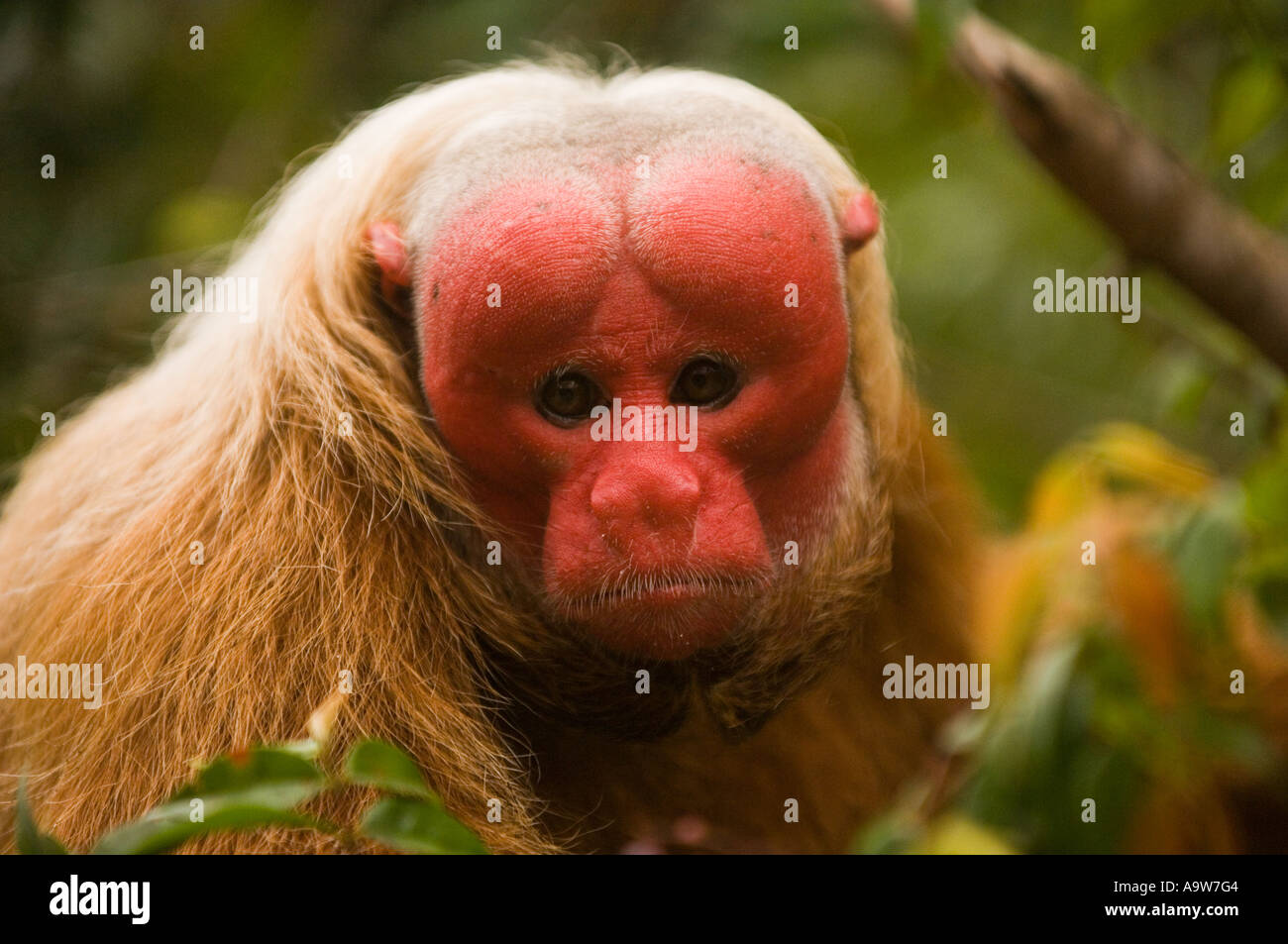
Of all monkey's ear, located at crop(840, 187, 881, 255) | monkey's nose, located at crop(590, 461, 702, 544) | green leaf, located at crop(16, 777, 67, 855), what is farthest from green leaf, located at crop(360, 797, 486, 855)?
monkey's ear, located at crop(840, 187, 881, 255)

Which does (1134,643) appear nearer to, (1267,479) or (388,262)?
(1267,479)

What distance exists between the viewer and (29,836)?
1.70 m

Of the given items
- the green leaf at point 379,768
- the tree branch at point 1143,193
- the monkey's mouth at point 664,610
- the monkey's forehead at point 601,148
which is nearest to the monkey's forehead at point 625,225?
the monkey's forehead at point 601,148

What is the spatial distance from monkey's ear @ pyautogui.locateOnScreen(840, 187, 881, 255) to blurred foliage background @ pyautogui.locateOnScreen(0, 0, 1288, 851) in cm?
28

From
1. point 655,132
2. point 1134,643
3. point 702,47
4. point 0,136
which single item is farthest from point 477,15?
point 1134,643

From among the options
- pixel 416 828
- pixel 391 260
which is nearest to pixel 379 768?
pixel 416 828

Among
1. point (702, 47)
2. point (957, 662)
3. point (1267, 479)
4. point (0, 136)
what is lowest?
point (957, 662)

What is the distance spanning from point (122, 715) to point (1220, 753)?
219cm

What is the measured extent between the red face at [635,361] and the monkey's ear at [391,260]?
0.18 ft

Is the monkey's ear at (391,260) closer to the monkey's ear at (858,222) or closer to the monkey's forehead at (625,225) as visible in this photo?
the monkey's forehead at (625,225)

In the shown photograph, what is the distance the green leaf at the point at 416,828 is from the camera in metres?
1.67

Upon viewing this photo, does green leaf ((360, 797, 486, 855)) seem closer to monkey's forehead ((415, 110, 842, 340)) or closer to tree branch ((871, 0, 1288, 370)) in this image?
monkey's forehead ((415, 110, 842, 340))

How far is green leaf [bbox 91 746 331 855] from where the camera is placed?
1582 mm

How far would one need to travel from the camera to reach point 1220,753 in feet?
9.27
